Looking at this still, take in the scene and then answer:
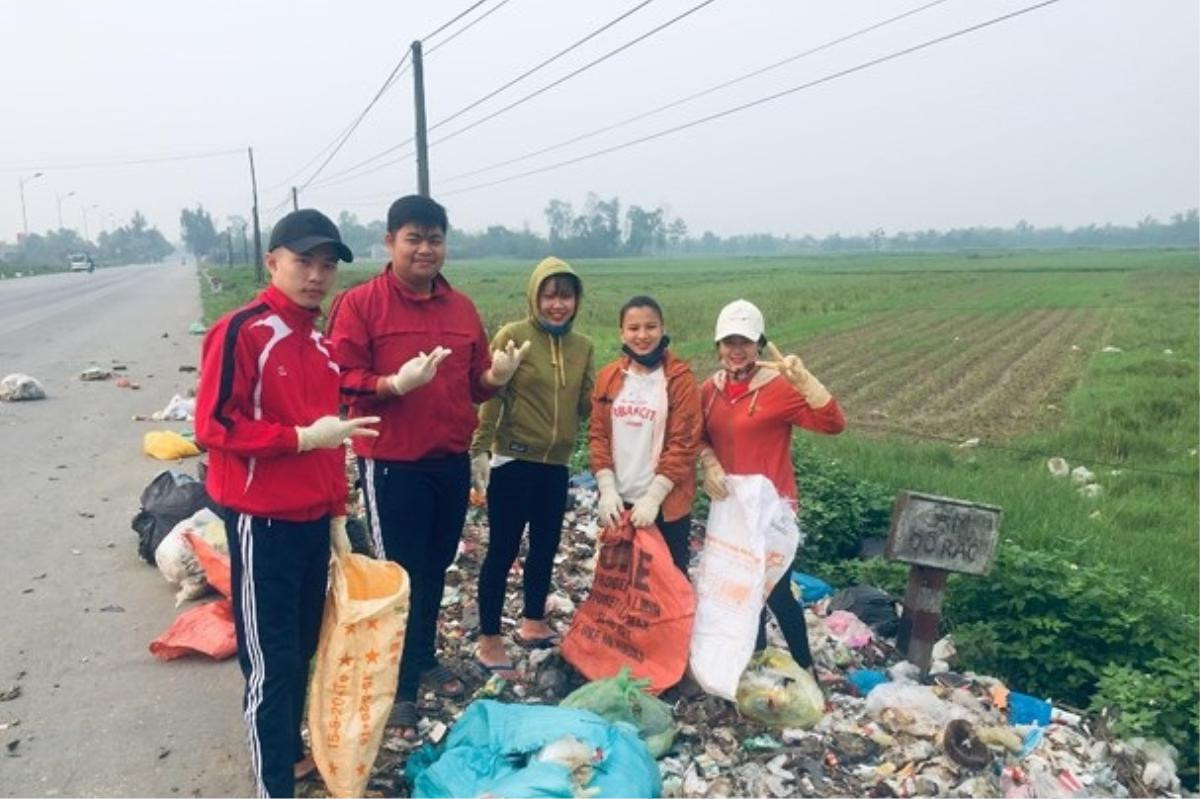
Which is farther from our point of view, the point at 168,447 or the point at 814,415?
the point at 168,447

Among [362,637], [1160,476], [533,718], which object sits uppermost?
[362,637]

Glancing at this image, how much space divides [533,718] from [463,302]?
1526 mm

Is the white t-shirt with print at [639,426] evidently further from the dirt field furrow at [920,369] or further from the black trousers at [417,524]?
the dirt field furrow at [920,369]

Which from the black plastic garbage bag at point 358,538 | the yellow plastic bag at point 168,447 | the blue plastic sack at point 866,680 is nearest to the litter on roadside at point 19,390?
the yellow plastic bag at point 168,447

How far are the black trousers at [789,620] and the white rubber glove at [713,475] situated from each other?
1.38 feet

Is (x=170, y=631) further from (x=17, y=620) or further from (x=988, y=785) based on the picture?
(x=988, y=785)

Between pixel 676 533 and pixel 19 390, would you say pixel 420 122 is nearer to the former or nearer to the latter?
pixel 19 390

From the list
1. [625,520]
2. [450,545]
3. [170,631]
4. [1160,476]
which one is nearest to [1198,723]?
[625,520]

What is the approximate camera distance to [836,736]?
3.39 meters

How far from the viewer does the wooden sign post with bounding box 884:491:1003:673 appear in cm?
381

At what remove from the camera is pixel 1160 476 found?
7.82 m

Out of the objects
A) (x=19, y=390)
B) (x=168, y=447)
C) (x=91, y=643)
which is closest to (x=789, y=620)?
(x=91, y=643)

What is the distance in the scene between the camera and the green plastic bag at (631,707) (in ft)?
10.3

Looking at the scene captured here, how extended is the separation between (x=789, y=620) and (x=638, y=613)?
62 centimetres
